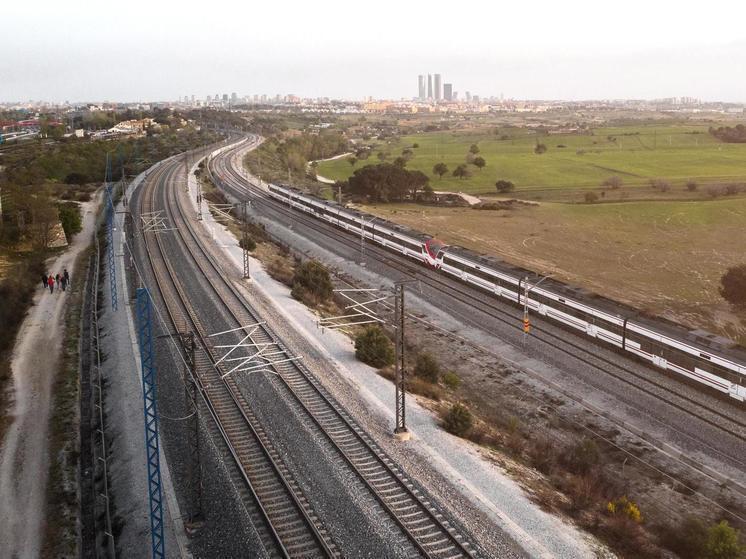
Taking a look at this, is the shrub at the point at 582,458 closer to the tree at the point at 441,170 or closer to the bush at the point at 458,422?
the bush at the point at 458,422

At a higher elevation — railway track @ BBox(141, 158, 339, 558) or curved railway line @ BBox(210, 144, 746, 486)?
railway track @ BBox(141, 158, 339, 558)

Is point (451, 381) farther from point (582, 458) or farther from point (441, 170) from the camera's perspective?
point (441, 170)

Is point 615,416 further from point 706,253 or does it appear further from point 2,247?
point 2,247

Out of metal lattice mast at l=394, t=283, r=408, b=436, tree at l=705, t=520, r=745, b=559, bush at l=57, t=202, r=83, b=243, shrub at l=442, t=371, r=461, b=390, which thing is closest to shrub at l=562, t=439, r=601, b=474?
tree at l=705, t=520, r=745, b=559

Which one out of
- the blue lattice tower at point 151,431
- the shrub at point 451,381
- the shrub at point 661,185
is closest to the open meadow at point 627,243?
the shrub at point 661,185

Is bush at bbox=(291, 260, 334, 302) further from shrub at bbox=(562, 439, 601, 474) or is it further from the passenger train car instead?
shrub at bbox=(562, 439, 601, 474)
